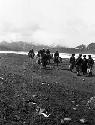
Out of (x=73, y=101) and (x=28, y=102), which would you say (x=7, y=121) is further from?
(x=73, y=101)

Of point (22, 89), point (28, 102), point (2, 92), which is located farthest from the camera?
point (22, 89)

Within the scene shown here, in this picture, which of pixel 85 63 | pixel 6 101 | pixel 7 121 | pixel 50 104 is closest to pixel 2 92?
pixel 6 101

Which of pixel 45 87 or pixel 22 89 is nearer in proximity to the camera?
pixel 22 89

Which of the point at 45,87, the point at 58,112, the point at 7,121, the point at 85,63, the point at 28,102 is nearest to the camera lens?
the point at 7,121

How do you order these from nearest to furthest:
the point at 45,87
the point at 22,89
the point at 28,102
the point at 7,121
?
1. the point at 7,121
2. the point at 28,102
3. the point at 22,89
4. the point at 45,87

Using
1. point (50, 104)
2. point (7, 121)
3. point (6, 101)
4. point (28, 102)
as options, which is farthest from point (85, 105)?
point (7, 121)

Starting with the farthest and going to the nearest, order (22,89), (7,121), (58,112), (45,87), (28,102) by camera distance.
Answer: (45,87) → (22,89) → (28,102) → (58,112) → (7,121)

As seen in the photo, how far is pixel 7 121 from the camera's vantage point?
15023 millimetres

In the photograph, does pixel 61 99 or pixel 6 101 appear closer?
pixel 6 101

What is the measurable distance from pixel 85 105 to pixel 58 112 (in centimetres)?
286

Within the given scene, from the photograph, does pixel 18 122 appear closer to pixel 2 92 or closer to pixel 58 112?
pixel 58 112

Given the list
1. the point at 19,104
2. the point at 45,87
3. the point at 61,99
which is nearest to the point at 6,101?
the point at 19,104

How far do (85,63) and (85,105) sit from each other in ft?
62.7

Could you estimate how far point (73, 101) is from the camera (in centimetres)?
1991
